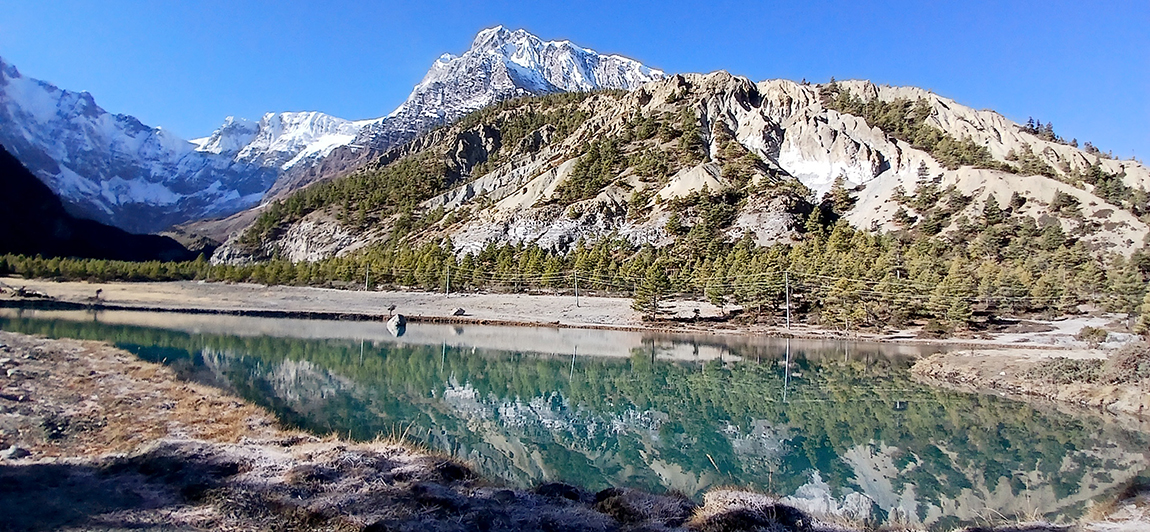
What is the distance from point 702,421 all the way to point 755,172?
243 ft

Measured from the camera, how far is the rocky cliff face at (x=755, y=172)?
72.6 meters

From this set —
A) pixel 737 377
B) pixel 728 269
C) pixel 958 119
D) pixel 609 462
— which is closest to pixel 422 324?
pixel 728 269

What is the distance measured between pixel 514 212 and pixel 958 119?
7312 centimetres

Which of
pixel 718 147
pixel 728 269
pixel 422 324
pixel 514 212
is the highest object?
pixel 718 147

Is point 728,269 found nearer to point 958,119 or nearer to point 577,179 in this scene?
point 577,179

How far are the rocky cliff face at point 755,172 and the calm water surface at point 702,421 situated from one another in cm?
4335

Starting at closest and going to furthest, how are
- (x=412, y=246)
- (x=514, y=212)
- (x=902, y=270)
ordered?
(x=902, y=270) → (x=514, y=212) → (x=412, y=246)

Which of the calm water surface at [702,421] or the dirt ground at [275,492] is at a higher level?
the dirt ground at [275,492]

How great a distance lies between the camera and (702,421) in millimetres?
19703

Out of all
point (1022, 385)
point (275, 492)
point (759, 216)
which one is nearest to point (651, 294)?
point (759, 216)

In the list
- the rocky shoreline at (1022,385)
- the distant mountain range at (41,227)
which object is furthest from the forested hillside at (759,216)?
the distant mountain range at (41,227)

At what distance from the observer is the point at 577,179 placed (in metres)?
96.0

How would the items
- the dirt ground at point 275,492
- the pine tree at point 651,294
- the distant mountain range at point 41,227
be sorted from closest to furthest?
the dirt ground at point 275,492 → the pine tree at point 651,294 → the distant mountain range at point 41,227

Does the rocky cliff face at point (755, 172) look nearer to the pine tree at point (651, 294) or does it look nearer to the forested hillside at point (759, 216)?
the forested hillside at point (759, 216)
